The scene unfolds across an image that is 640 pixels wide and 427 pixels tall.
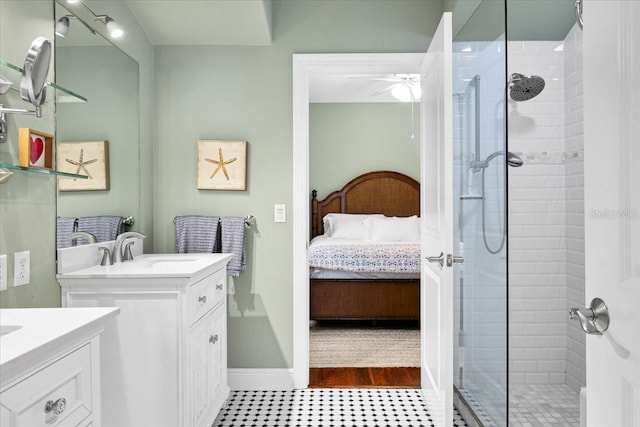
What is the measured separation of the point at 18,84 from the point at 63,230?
621 millimetres

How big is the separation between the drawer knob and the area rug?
8.00ft

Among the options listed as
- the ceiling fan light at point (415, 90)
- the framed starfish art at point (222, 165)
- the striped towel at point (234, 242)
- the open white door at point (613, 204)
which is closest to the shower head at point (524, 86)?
the open white door at point (613, 204)

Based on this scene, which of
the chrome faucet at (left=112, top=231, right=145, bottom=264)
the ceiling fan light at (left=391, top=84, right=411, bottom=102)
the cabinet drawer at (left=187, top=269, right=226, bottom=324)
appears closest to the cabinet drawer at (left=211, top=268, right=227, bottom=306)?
the cabinet drawer at (left=187, top=269, right=226, bottom=324)

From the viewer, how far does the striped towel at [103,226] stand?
2132 mm

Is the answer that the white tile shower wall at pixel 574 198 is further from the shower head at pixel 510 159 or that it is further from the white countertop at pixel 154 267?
the white countertop at pixel 154 267

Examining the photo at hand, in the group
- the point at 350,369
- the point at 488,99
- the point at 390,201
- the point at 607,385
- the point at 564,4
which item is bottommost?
the point at 350,369

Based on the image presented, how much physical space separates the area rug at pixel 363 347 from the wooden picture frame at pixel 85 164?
6.69ft

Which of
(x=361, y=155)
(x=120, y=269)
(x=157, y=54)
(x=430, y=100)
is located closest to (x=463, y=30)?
(x=430, y=100)

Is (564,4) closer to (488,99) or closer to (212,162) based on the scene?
(488,99)

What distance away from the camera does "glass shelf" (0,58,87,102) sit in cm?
157

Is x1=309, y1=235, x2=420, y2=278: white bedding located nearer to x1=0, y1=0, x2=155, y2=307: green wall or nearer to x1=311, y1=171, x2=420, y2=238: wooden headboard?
x1=311, y1=171, x2=420, y2=238: wooden headboard

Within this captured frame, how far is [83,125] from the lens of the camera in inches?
82.7

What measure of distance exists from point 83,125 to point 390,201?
420 centimetres

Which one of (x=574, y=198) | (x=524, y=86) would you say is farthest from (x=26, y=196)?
(x=574, y=198)
